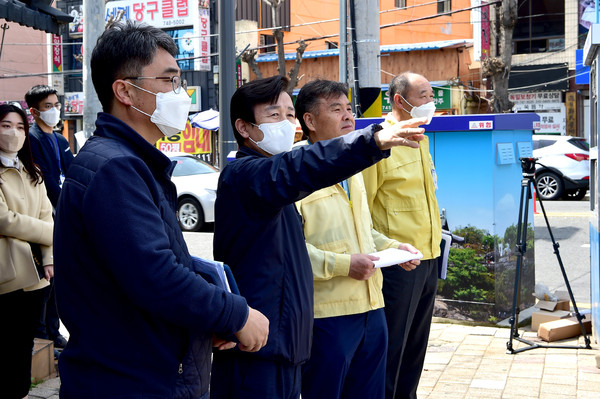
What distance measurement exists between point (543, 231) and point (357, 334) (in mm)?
10782

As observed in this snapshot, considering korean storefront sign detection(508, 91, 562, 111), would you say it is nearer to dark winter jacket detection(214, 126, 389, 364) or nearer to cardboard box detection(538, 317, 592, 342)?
cardboard box detection(538, 317, 592, 342)

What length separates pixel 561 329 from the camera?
6.15 m

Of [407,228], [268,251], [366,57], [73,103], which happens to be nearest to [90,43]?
[366,57]

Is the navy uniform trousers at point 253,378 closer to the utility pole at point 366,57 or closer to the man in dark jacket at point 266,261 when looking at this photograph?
the man in dark jacket at point 266,261

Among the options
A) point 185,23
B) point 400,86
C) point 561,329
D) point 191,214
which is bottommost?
point 561,329

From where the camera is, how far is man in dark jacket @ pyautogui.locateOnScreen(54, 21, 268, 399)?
6.38 feet

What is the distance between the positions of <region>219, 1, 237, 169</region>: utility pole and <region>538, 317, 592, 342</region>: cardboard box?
296cm

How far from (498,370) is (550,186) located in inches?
539

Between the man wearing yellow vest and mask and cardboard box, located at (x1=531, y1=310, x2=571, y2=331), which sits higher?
the man wearing yellow vest and mask

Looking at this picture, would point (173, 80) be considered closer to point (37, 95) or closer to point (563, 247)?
point (37, 95)

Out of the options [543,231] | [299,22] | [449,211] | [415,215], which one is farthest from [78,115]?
[415,215]

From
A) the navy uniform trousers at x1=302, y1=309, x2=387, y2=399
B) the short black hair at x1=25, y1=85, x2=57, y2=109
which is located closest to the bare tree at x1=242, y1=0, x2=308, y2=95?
the short black hair at x1=25, y1=85, x2=57, y2=109

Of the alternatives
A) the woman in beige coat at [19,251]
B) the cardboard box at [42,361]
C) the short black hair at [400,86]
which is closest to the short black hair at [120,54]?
the woman in beige coat at [19,251]

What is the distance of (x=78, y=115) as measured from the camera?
31359 mm
